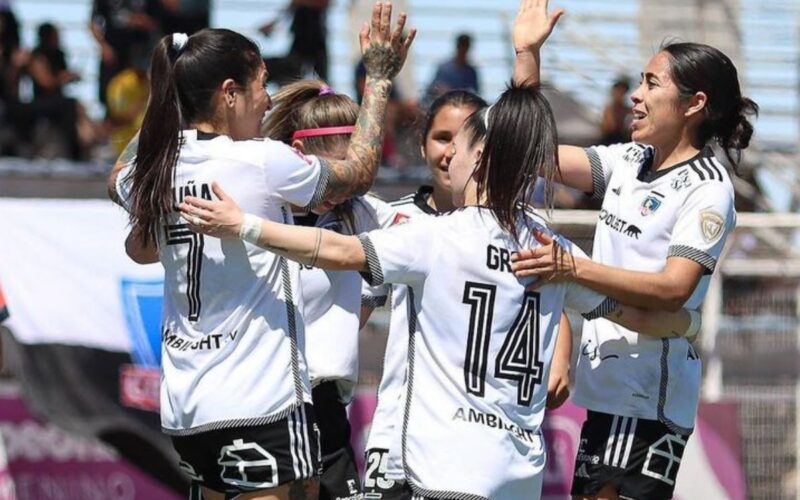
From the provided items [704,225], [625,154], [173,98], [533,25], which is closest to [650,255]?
[704,225]

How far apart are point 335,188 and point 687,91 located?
1.09m

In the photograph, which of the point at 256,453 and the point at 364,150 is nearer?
the point at 256,453

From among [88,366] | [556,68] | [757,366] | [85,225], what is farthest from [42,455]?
[556,68]

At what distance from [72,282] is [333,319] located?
4249mm

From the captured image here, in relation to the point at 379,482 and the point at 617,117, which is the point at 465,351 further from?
the point at 617,117

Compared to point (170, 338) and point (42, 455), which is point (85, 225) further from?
point (170, 338)

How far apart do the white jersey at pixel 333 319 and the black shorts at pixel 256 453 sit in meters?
0.50

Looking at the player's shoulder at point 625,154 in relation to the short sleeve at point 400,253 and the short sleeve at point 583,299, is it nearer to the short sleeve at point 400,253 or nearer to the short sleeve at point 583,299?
the short sleeve at point 583,299

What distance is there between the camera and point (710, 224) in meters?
4.32

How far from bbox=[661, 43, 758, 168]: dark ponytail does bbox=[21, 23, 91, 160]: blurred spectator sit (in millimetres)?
7622

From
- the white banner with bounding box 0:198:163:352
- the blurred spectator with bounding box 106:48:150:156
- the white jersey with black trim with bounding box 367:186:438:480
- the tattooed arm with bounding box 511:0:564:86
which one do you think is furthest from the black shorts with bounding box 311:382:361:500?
the blurred spectator with bounding box 106:48:150:156

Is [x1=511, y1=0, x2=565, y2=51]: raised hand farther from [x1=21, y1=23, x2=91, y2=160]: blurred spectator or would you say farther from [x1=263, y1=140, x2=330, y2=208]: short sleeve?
[x1=21, y1=23, x2=91, y2=160]: blurred spectator

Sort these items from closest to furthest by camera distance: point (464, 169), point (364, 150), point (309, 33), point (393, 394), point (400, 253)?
point (400, 253) < point (464, 169) < point (364, 150) < point (393, 394) < point (309, 33)

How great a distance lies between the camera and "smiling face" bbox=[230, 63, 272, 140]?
13.8 ft
